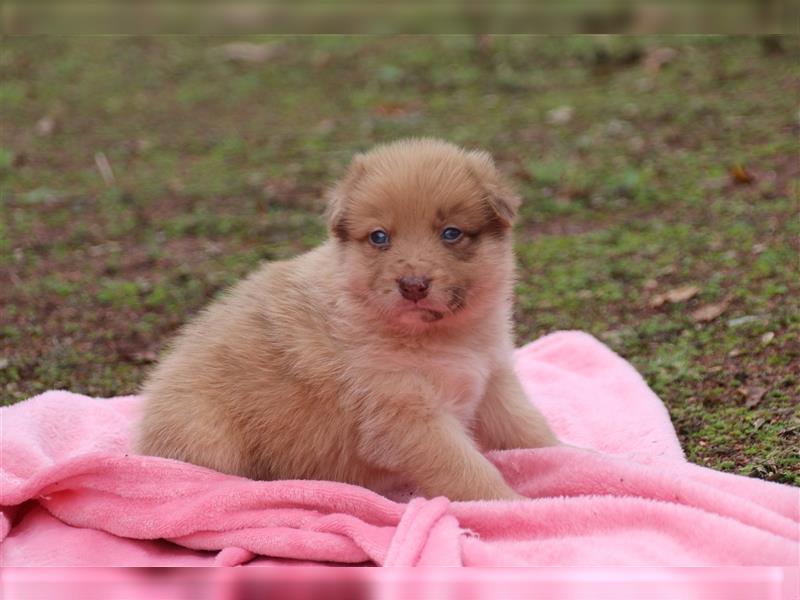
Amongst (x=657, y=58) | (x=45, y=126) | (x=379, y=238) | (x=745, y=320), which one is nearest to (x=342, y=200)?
(x=379, y=238)

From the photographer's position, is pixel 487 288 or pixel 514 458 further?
pixel 514 458

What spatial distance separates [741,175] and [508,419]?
3098mm

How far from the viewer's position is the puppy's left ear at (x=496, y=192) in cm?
311

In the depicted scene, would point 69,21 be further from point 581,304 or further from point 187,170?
point 187,170

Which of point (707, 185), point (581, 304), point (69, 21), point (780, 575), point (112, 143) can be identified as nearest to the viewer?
point (69, 21)

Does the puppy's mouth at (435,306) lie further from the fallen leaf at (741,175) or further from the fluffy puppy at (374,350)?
the fallen leaf at (741,175)

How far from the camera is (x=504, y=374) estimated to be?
355cm

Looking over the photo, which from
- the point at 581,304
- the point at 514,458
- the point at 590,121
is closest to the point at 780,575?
the point at 514,458

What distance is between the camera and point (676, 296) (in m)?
4.84

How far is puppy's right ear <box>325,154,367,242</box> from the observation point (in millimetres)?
3150

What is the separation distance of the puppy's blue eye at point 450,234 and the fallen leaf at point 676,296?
2081 millimetres

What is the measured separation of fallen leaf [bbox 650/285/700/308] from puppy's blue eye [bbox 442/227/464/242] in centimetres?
208

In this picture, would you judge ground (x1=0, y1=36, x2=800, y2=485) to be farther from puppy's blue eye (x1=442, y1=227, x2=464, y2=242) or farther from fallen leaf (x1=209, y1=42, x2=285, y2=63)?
puppy's blue eye (x1=442, y1=227, x2=464, y2=242)

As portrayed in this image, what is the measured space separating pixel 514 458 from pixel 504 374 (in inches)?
11.7
